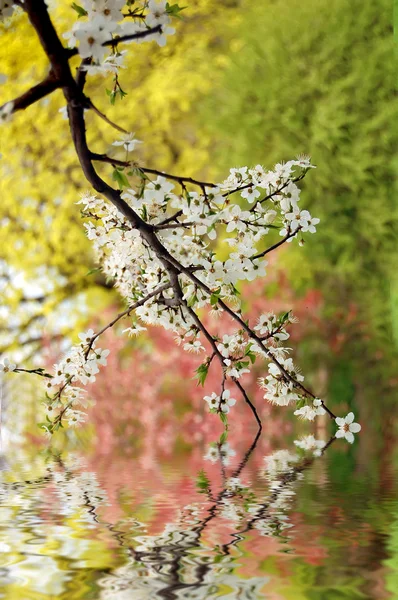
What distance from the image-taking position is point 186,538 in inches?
36.2

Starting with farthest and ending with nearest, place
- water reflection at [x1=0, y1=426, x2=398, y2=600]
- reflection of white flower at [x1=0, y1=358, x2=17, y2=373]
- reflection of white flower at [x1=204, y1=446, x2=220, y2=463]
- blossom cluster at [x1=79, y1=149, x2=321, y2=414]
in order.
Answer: reflection of white flower at [x1=204, y1=446, x2=220, y2=463] < reflection of white flower at [x1=0, y1=358, x2=17, y2=373] < blossom cluster at [x1=79, y1=149, x2=321, y2=414] < water reflection at [x1=0, y1=426, x2=398, y2=600]

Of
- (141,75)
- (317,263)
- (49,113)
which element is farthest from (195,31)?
(317,263)

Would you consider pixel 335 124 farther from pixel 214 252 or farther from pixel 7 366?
pixel 7 366

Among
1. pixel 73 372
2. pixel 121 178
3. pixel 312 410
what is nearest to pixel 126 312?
pixel 73 372

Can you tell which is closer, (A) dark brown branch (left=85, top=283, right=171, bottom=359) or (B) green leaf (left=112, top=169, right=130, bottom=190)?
(B) green leaf (left=112, top=169, right=130, bottom=190)

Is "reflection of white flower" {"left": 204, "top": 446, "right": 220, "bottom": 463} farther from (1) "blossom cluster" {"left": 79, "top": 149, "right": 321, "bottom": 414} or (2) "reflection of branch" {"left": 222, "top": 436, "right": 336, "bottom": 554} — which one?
(1) "blossom cluster" {"left": 79, "top": 149, "right": 321, "bottom": 414}

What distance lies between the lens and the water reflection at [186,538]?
68cm

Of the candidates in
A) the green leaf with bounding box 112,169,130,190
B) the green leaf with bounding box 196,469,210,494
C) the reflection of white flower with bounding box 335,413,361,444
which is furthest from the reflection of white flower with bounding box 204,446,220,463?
the green leaf with bounding box 112,169,130,190

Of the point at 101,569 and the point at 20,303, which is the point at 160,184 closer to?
the point at 101,569

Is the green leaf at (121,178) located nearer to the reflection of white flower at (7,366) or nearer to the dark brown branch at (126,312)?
the dark brown branch at (126,312)

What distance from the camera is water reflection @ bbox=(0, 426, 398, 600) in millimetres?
682

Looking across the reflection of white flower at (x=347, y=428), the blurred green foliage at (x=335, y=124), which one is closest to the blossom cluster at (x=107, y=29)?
the reflection of white flower at (x=347, y=428)

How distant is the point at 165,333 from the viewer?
395cm

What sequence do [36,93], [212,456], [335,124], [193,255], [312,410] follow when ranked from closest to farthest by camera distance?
[36,93]
[312,410]
[193,255]
[212,456]
[335,124]
